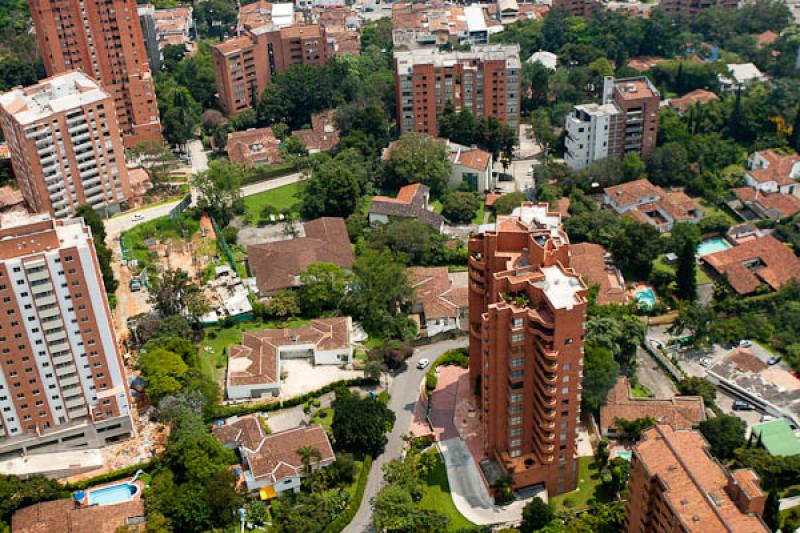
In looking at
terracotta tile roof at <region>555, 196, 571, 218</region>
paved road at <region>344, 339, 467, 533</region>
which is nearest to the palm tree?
paved road at <region>344, 339, 467, 533</region>

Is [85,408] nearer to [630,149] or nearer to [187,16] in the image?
[630,149]

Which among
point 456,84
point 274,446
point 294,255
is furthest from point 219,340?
point 456,84

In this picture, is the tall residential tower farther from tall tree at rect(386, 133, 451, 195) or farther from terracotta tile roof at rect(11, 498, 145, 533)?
terracotta tile roof at rect(11, 498, 145, 533)

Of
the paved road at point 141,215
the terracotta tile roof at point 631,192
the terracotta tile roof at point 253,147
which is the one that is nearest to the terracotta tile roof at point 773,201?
the terracotta tile roof at point 631,192

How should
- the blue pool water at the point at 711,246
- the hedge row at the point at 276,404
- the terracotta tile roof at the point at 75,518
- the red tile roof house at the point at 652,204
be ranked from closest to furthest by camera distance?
the terracotta tile roof at the point at 75,518 < the hedge row at the point at 276,404 < the blue pool water at the point at 711,246 < the red tile roof house at the point at 652,204

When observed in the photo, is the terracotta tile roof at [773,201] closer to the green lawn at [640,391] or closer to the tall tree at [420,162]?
the tall tree at [420,162]

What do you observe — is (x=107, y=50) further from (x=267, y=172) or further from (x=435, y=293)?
(x=435, y=293)
